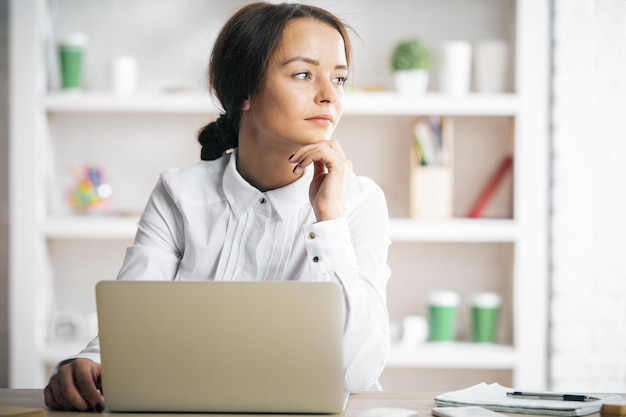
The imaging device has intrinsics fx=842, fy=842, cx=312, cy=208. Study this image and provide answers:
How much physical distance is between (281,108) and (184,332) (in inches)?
27.2

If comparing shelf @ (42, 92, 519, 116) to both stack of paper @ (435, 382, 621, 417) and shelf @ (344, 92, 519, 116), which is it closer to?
shelf @ (344, 92, 519, 116)

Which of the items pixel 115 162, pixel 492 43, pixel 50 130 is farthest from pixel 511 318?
pixel 50 130

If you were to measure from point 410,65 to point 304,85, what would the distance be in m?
1.51

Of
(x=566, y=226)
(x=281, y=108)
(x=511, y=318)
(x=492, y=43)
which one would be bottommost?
(x=511, y=318)

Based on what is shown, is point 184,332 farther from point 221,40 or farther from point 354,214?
point 221,40

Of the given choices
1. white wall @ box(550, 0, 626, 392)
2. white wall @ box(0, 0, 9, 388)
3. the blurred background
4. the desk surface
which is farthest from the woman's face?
white wall @ box(0, 0, 9, 388)

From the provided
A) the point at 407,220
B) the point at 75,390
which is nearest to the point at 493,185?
the point at 407,220

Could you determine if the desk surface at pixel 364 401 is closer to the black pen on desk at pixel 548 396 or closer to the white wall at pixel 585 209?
the black pen on desk at pixel 548 396

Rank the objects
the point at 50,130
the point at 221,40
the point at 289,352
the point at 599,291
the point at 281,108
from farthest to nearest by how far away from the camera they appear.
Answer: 1. the point at 50,130
2. the point at 599,291
3. the point at 221,40
4. the point at 281,108
5. the point at 289,352

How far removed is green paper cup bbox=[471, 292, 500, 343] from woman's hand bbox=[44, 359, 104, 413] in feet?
6.66

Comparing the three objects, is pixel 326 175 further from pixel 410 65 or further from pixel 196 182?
pixel 410 65

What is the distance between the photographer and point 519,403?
1272 mm

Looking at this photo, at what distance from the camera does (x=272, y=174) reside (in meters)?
1.82

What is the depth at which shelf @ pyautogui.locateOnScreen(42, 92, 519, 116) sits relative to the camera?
314 cm
